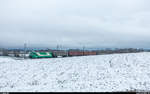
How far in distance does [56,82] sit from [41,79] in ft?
7.26

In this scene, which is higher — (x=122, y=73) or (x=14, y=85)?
(x=122, y=73)

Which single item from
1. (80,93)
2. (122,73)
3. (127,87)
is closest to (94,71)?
(122,73)

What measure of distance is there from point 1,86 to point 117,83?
1139cm

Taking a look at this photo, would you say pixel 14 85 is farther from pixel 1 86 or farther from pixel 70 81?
pixel 70 81

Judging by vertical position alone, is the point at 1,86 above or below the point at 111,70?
below

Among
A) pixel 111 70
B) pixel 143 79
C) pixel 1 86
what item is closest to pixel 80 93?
pixel 143 79

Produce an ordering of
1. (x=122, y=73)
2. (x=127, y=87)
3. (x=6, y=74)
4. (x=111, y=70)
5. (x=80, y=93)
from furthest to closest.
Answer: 1. (x=6, y=74)
2. (x=111, y=70)
3. (x=122, y=73)
4. (x=127, y=87)
5. (x=80, y=93)

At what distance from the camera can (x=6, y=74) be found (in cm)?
1881

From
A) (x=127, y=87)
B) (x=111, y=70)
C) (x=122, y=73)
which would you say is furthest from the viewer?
(x=111, y=70)

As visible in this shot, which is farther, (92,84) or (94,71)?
(94,71)

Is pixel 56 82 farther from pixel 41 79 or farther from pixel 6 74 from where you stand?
pixel 6 74

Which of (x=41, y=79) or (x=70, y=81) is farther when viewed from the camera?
(x=41, y=79)

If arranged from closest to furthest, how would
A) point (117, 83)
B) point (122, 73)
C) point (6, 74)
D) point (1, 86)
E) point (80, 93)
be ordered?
1. point (80, 93)
2. point (117, 83)
3. point (1, 86)
4. point (122, 73)
5. point (6, 74)

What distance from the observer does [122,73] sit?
1534 cm
